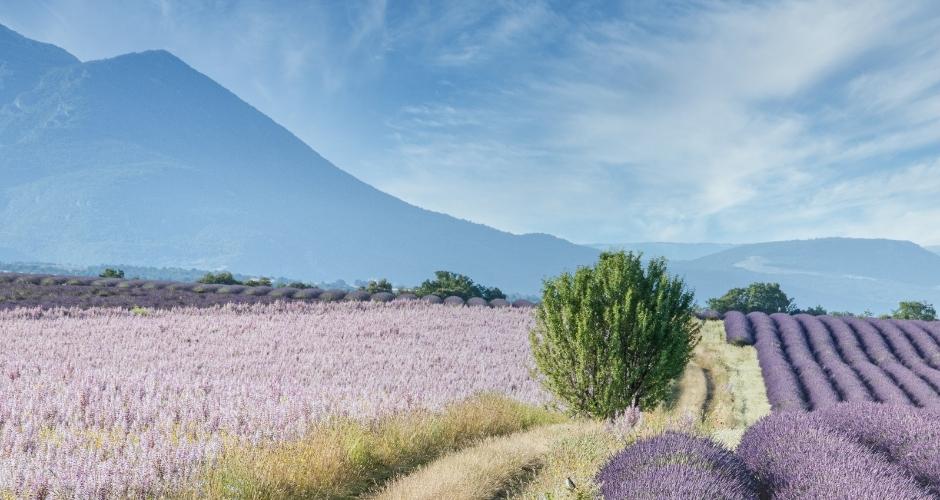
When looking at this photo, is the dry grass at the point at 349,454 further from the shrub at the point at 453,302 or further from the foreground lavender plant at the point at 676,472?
the shrub at the point at 453,302

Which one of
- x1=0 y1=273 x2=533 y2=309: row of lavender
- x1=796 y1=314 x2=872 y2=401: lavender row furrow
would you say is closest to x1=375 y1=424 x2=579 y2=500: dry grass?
x1=796 y1=314 x2=872 y2=401: lavender row furrow

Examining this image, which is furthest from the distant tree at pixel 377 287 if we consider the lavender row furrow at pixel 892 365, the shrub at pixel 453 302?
the lavender row furrow at pixel 892 365

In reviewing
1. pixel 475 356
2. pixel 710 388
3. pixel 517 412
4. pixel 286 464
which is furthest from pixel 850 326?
pixel 286 464

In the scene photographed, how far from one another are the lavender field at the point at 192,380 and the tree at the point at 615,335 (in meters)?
1.83

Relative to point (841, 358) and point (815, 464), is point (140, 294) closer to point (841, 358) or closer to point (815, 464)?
point (815, 464)

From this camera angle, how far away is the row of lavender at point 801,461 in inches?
195

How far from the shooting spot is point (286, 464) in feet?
21.4

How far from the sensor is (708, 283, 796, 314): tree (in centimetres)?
5912

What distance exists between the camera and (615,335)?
1056 cm

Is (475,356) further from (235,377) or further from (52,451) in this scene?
(52,451)

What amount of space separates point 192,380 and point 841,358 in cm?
2569

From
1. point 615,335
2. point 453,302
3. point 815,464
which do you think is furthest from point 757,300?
point 815,464

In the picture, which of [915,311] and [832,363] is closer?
[832,363]

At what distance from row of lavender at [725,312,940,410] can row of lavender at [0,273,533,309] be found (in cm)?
1197
